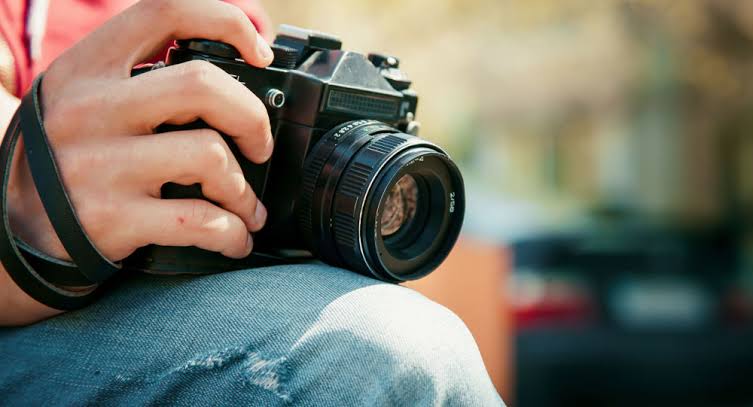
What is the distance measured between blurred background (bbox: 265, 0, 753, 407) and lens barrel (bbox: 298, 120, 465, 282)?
66.3 inches

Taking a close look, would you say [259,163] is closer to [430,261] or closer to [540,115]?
[430,261]

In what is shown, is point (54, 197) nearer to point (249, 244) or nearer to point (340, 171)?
point (249, 244)

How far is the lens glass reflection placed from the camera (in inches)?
50.1

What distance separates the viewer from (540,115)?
324 inches

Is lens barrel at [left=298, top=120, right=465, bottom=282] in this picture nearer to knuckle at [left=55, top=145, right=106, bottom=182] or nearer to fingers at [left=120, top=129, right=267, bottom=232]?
fingers at [left=120, top=129, right=267, bottom=232]

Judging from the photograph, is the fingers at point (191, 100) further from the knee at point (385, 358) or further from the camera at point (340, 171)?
the knee at point (385, 358)

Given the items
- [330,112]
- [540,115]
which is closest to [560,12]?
[540,115]

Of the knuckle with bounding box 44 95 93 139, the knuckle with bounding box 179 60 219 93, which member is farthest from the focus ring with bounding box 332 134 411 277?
the knuckle with bounding box 44 95 93 139

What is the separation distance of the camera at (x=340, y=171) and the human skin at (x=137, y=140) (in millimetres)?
53

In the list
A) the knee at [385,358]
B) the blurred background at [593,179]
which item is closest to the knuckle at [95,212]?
the knee at [385,358]

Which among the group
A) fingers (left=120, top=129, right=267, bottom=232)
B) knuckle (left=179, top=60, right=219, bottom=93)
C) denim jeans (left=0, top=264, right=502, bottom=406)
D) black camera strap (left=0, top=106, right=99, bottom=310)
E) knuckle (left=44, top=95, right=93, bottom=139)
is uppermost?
knuckle (left=179, top=60, right=219, bottom=93)

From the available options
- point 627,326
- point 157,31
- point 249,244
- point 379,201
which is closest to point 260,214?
point 249,244

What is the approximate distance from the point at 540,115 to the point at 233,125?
7.37 metres

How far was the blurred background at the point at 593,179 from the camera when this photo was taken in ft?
11.6
